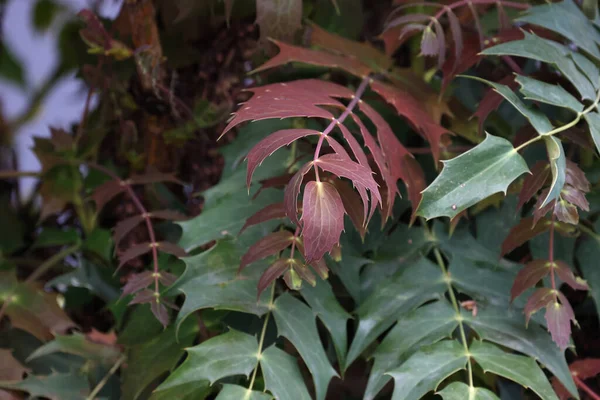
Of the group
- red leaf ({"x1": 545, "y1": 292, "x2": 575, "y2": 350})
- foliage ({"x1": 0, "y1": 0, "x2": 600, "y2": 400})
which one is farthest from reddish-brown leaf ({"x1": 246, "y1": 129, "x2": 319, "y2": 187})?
red leaf ({"x1": 545, "y1": 292, "x2": 575, "y2": 350})

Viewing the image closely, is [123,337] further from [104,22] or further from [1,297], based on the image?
[104,22]

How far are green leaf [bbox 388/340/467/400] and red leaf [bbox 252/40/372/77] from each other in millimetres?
271

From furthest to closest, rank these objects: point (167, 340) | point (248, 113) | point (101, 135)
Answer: point (101, 135) → point (167, 340) → point (248, 113)

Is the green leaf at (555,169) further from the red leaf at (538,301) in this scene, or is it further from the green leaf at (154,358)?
the green leaf at (154,358)

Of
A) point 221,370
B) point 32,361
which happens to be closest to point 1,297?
point 32,361

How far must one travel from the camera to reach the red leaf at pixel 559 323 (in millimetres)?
449

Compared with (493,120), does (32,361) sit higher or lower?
lower

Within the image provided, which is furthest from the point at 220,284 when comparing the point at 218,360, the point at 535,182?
the point at 535,182

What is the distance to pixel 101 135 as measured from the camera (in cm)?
75

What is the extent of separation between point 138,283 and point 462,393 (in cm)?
28

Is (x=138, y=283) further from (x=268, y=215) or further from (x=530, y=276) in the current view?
(x=530, y=276)

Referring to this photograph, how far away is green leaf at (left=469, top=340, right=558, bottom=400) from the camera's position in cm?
45

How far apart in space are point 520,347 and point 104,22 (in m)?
0.62

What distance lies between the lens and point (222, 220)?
1.88 ft
